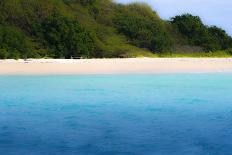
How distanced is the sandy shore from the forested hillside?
3204mm

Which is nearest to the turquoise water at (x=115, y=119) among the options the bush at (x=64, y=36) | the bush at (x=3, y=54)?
the bush at (x=3, y=54)

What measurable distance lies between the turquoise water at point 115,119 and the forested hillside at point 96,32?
11221 mm

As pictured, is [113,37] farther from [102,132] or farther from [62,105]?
[102,132]

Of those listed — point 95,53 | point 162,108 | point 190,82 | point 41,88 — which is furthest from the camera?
point 95,53

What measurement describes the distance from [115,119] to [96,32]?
21507mm

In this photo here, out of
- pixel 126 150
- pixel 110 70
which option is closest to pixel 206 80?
pixel 110 70

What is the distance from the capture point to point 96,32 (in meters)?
27.9

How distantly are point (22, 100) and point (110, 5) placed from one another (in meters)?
23.6

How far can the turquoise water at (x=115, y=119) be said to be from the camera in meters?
4.75

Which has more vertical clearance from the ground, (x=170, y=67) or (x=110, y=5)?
(x=110, y=5)

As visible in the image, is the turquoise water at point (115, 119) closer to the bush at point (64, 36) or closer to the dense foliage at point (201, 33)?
the bush at point (64, 36)

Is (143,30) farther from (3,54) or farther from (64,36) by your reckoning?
(3,54)

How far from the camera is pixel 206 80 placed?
46.6ft

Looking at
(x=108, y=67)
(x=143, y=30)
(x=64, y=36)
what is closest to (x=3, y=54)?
(x=64, y=36)
